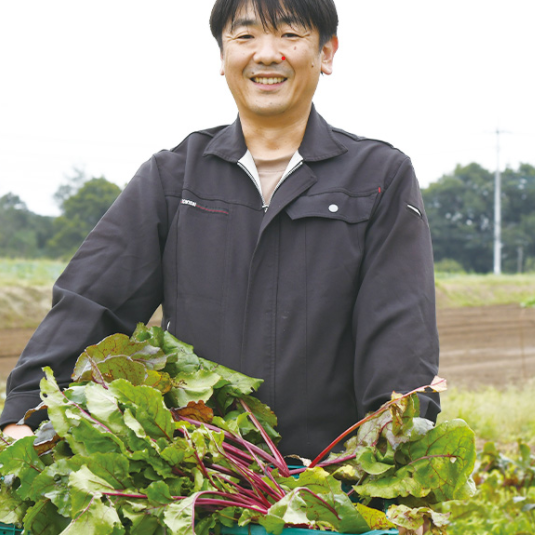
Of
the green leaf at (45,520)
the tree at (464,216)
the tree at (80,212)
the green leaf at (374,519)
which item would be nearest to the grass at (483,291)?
the tree at (80,212)

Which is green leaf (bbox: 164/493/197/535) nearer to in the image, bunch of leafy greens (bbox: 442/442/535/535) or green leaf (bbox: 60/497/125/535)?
green leaf (bbox: 60/497/125/535)

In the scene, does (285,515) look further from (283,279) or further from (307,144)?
(307,144)

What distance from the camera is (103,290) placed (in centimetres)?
181

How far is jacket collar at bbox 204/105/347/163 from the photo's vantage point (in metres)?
1.92

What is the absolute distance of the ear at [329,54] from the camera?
1.95 m

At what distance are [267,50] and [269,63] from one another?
0.03 m

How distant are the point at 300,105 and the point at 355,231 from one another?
0.37 m

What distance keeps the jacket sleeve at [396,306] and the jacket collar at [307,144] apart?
7.3 inches

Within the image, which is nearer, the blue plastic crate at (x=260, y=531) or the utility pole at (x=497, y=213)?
the blue plastic crate at (x=260, y=531)

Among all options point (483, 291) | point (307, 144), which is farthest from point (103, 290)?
point (483, 291)

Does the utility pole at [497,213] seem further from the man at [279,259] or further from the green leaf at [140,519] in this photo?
the green leaf at [140,519]

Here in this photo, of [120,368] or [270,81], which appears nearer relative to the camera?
[120,368]

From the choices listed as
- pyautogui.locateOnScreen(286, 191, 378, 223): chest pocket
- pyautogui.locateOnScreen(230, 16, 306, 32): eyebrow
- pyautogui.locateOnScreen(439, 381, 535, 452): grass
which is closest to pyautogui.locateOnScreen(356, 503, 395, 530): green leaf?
pyautogui.locateOnScreen(286, 191, 378, 223): chest pocket

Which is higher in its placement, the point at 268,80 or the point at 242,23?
the point at 242,23
